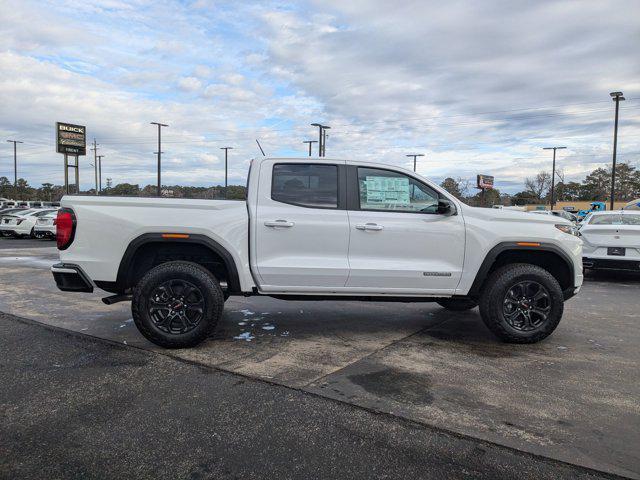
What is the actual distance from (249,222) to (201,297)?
0.89m

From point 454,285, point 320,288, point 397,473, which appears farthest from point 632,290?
point 397,473

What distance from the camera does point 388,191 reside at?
16.9 feet

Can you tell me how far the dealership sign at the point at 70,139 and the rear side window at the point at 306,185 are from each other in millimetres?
44964

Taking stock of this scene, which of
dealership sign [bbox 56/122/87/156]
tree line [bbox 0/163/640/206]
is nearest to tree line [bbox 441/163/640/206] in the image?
tree line [bbox 0/163/640/206]

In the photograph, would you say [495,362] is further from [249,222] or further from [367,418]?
[249,222]

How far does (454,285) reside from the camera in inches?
201

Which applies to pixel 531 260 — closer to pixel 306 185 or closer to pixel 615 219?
pixel 306 185

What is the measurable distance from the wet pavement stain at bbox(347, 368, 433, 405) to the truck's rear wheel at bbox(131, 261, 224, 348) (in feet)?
5.24

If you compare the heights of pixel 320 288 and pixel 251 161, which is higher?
pixel 251 161

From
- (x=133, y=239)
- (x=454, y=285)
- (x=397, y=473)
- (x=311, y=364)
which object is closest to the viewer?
(x=397, y=473)

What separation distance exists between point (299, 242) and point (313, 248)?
16cm

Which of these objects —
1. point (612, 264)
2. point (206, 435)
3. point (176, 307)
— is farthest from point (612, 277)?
point (206, 435)

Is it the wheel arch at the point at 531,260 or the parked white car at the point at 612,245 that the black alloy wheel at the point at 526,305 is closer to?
the wheel arch at the point at 531,260

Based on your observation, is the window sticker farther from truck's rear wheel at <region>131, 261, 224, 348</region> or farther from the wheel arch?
truck's rear wheel at <region>131, 261, 224, 348</region>
